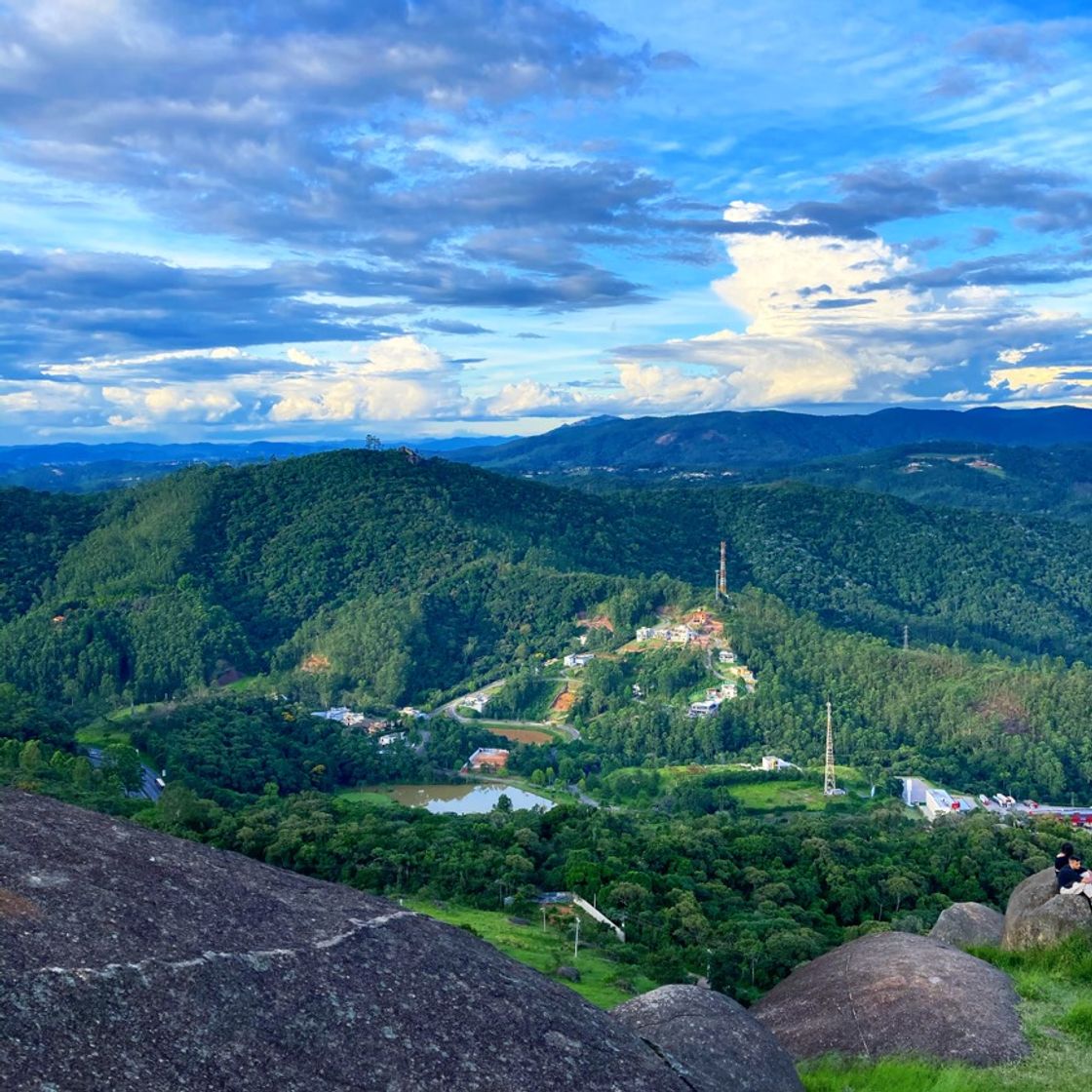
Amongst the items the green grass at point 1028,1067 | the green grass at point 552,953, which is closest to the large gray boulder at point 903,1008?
the green grass at point 1028,1067

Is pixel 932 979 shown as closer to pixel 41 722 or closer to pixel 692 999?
pixel 692 999

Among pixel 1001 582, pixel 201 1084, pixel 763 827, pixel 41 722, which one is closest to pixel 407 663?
pixel 41 722

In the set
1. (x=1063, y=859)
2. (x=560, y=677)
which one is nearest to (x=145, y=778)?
(x=1063, y=859)

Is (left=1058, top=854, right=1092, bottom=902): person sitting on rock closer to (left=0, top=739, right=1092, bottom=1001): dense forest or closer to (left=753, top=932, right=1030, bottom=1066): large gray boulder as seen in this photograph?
(left=753, top=932, right=1030, bottom=1066): large gray boulder

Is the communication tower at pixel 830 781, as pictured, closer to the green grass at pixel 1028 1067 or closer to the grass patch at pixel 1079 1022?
the green grass at pixel 1028 1067

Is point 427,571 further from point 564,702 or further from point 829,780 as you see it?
point 829,780

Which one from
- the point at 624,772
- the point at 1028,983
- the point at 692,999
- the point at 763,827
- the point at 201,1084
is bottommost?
the point at 624,772
